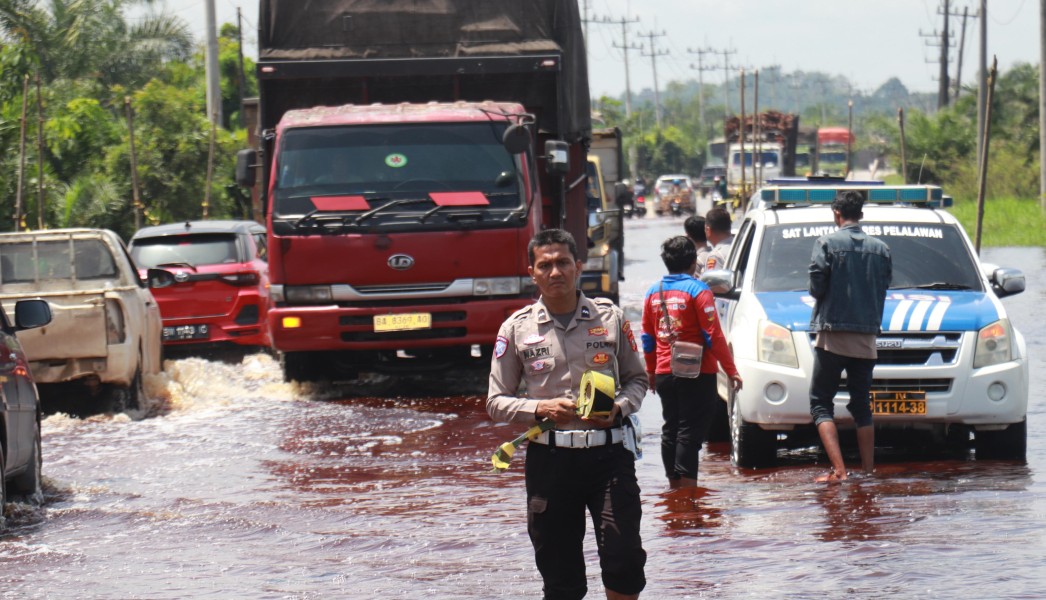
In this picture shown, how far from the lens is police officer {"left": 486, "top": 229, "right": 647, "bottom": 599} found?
5.85 m

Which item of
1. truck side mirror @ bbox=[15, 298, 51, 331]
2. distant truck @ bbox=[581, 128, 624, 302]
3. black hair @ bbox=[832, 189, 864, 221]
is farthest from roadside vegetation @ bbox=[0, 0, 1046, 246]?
black hair @ bbox=[832, 189, 864, 221]

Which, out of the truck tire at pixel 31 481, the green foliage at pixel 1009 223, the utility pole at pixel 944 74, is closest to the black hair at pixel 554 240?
the truck tire at pixel 31 481

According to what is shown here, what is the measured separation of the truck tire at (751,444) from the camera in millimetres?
10258

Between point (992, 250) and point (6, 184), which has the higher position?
point (6, 184)

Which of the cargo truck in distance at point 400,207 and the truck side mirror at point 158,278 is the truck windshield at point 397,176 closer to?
the cargo truck in distance at point 400,207

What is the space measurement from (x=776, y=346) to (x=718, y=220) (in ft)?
8.12

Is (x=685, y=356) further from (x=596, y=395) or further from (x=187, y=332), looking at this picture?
(x=187, y=332)

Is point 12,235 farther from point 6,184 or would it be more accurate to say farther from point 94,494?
point 6,184

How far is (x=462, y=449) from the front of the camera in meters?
11.8

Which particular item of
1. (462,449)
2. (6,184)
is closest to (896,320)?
(462,449)

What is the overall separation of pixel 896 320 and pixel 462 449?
339cm

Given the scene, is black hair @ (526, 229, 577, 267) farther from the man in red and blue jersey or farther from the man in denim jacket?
the man in denim jacket

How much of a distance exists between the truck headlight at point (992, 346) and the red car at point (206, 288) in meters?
8.21

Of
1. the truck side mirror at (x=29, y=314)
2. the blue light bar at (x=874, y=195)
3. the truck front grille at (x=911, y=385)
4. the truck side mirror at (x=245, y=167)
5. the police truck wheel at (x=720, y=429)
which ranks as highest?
the truck side mirror at (x=245, y=167)
